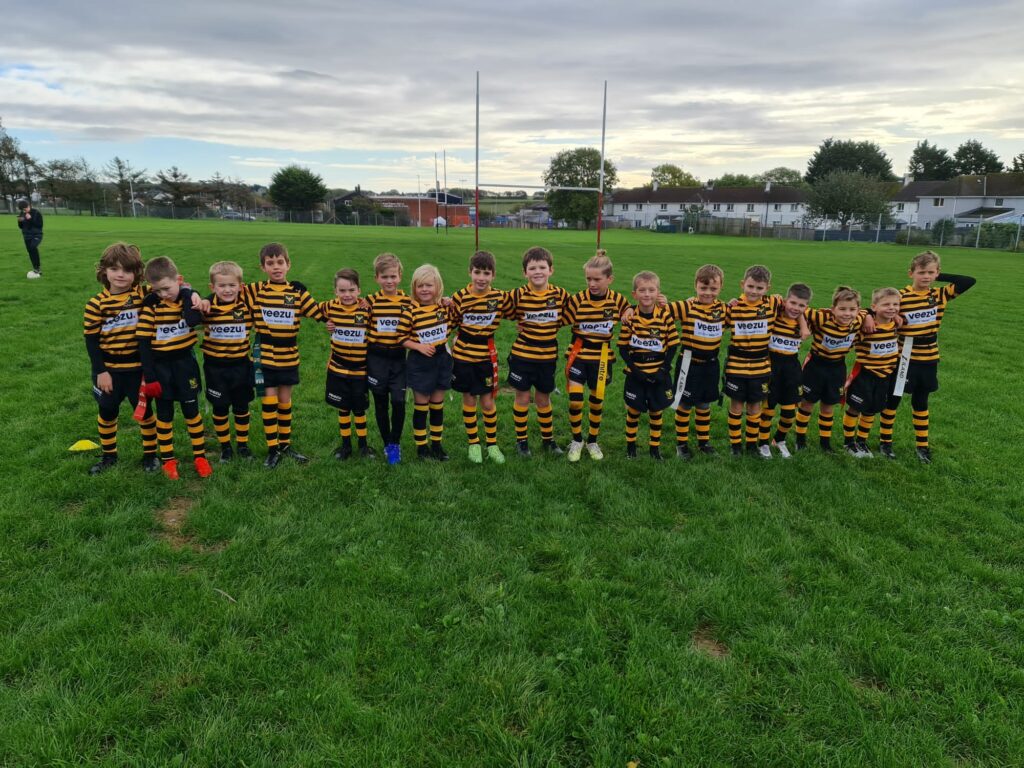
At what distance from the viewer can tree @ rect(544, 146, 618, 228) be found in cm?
7931

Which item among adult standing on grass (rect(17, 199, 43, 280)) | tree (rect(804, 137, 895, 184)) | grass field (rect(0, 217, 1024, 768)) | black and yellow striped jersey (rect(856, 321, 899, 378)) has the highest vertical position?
tree (rect(804, 137, 895, 184))

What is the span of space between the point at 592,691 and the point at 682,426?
3719mm

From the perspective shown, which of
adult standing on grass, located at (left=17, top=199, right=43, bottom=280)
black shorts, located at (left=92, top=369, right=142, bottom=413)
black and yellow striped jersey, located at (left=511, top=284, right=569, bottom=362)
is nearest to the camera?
black shorts, located at (left=92, top=369, right=142, bottom=413)

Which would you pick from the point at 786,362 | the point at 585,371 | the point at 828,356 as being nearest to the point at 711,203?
the point at 828,356

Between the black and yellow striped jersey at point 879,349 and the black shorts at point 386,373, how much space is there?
4.48m

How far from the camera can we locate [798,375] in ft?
19.5

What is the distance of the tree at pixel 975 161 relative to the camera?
274ft

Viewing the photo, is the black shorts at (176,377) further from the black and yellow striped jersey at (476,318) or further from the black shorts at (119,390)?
the black and yellow striped jersey at (476,318)

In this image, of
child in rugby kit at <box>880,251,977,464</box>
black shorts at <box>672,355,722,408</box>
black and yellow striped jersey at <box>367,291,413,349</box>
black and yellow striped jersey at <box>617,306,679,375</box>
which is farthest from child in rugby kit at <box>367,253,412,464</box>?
child in rugby kit at <box>880,251,977,464</box>

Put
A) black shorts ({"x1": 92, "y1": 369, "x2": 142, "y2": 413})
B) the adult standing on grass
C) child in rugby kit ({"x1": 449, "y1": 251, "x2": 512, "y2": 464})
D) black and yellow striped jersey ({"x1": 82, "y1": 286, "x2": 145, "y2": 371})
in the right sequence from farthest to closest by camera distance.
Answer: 1. the adult standing on grass
2. child in rugby kit ({"x1": 449, "y1": 251, "x2": 512, "y2": 464})
3. black shorts ({"x1": 92, "y1": 369, "x2": 142, "y2": 413})
4. black and yellow striped jersey ({"x1": 82, "y1": 286, "x2": 145, "y2": 371})

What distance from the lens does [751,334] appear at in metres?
5.68

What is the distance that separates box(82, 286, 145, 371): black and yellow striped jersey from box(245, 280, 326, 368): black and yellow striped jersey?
0.89 metres

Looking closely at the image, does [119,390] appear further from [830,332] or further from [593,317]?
[830,332]

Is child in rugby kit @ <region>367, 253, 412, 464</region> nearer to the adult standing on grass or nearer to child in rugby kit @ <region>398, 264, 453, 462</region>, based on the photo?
child in rugby kit @ <region>398, 264, 453, 462</region>
